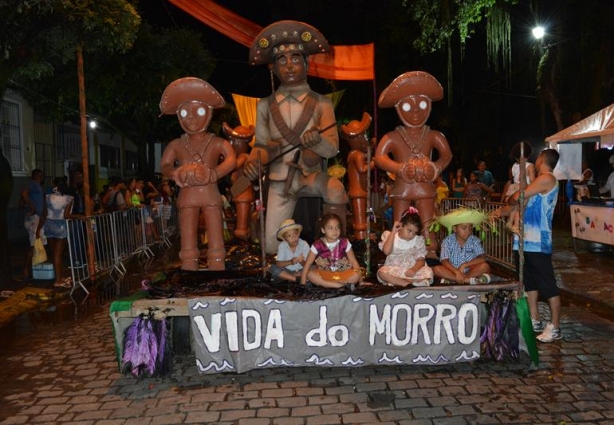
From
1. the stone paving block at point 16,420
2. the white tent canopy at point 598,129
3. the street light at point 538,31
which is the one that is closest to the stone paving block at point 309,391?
the stone paving block at point 16,420

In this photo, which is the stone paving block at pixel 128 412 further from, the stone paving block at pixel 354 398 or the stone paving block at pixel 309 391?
the stone paving block at pixel 354 398

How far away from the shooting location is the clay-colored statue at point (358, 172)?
7.21 m

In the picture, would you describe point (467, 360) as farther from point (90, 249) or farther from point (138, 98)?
point (138, 98)

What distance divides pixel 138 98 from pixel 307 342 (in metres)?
11.9

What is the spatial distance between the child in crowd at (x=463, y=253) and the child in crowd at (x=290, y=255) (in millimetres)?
1286

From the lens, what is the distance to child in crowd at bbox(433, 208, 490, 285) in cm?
512

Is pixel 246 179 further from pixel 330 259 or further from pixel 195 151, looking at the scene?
pixel 330 259

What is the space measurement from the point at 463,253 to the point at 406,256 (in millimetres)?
550

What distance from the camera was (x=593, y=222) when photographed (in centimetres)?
1015

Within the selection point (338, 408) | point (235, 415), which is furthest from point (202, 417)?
point (338, 408)

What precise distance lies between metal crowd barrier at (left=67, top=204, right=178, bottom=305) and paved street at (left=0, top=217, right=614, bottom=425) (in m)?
3.30

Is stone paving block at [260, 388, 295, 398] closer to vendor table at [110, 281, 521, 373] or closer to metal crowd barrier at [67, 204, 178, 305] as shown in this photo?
vendor table at [110, 281, 521, 373]

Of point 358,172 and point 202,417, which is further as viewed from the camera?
point 358,172

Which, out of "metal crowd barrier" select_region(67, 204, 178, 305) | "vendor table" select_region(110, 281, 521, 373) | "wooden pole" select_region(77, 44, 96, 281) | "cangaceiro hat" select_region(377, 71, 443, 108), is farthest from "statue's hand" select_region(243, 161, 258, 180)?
"wooden pole" select_region(77, 44, 96, 281)
